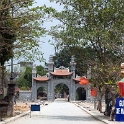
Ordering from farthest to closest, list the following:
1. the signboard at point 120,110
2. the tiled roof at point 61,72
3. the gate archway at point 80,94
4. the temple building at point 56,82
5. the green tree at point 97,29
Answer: the gate archway at point 80,94, the tiled roof at point 61,72, the temple building at point 56,82, the green tree at point 97,29, the signboard at point 120,110

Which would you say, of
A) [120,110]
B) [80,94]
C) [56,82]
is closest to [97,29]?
[120,110]

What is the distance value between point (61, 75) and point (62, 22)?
53698mm

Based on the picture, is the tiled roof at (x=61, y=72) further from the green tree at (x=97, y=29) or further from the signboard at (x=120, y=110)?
the signboard at (x=120, y=110)

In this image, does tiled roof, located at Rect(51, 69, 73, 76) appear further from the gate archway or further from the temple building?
the gate archway

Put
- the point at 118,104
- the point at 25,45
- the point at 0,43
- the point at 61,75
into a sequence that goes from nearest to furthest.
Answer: the point at 118,104, the point at 0,43, the point at 25,45, the point at 61,75

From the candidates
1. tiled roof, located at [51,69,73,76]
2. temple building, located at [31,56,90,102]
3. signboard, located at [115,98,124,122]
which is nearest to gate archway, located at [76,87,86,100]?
temple building, located at [31,56,90,102]

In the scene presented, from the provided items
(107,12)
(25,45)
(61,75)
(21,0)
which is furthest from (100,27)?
(61,75)

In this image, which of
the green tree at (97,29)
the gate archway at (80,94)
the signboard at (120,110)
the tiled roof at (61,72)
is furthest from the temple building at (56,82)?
the signboard at (120,110)

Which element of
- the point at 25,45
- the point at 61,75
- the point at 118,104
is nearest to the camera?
the point at 118,104

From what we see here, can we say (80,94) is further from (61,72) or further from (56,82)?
(61,72)

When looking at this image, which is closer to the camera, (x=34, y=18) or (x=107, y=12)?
(x=34, y=18)

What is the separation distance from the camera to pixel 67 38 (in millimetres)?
28875

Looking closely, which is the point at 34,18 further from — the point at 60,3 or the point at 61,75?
the point at 61,75

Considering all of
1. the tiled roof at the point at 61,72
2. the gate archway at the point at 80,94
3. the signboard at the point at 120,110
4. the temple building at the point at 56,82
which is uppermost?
the tiled roof at the point at 61,72
